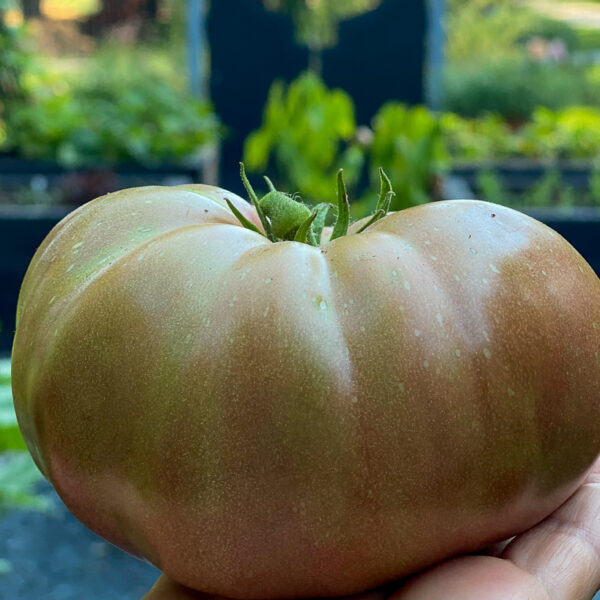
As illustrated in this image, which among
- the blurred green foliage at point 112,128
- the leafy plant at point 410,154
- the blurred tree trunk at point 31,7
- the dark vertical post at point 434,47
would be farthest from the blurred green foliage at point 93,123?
the blurred tree trunk at point 31,7

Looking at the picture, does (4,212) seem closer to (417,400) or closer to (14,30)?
(14,30)

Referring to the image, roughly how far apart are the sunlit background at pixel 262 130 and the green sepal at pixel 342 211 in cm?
70

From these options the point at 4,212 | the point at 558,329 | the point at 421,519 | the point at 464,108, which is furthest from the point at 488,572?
the point at 464,108

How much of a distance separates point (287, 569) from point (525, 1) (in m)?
11.1

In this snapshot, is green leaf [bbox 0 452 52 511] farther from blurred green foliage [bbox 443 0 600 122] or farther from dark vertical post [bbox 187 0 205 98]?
blurred green foliage [bbox 443 0 600 122]

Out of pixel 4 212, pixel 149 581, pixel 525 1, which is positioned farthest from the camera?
pixel 525 1

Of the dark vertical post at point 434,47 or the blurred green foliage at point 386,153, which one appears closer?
the blurred green foliage at point 386,153

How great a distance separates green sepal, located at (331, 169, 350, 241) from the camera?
3.00 feet

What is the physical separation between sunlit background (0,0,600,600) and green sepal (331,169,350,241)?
0.70 m

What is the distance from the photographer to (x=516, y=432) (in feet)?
2.81

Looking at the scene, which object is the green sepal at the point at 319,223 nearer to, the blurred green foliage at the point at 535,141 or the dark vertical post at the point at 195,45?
the blurred green foliage at the point at 535,141

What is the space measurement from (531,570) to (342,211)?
0.44m

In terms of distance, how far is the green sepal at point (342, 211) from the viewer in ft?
3.00

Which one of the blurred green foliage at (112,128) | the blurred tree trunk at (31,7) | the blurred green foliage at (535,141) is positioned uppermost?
the blurred green foliage at (112,128)
